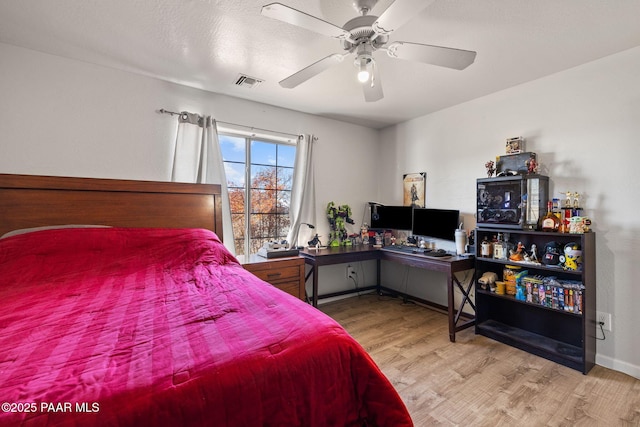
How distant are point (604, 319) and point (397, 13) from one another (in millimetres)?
2693

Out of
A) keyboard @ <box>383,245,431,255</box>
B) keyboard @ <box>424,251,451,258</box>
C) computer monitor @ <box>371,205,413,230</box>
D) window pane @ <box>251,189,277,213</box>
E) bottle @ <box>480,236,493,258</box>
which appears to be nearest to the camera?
bottle @ <box>480,236,493,258</box>

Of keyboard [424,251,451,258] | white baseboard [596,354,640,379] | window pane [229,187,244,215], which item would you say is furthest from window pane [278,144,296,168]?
white baseboard [596,354,640,379]

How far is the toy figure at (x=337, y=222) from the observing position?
3711mm

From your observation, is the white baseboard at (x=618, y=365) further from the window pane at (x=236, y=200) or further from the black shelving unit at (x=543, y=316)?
the window pane at (x=236, y=200)

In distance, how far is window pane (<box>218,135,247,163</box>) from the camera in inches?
123

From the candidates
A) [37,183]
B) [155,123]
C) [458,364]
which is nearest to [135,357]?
[37,183]

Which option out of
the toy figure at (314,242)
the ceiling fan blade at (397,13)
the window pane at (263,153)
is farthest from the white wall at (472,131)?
the ceiling fan blade at (397,13)

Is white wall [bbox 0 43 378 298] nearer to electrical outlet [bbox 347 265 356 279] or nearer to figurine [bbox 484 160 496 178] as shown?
electrical outlet [bbox 347 265 356 279]

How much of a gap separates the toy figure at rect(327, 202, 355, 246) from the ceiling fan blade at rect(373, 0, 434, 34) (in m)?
2.41

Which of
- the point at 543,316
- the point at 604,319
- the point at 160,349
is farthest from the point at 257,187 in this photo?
the point at 604,319

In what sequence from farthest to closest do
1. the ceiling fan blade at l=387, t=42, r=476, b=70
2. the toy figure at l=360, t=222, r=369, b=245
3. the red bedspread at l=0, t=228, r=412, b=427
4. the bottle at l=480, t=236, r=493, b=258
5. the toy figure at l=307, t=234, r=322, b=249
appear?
the toy figure at l=360, t=222, r=369, b=245, the toy figure at l=307, t=234, r=322, b=249, the bottle at l=480, t=236, r=493, b=258, the ceiling fan blade at l=387, t=42, r=476, b=70, the red bedspread at l=0, t=228, r=412, b=427

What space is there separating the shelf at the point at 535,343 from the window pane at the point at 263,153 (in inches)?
111

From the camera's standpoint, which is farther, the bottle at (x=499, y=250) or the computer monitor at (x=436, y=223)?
the computer monitor at (x=436, y=223)

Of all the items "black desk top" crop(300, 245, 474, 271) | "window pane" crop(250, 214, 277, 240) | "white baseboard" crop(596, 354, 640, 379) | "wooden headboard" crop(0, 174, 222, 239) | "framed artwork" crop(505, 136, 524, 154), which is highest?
"framed artwork" crop(505, 136, 524, 154)
